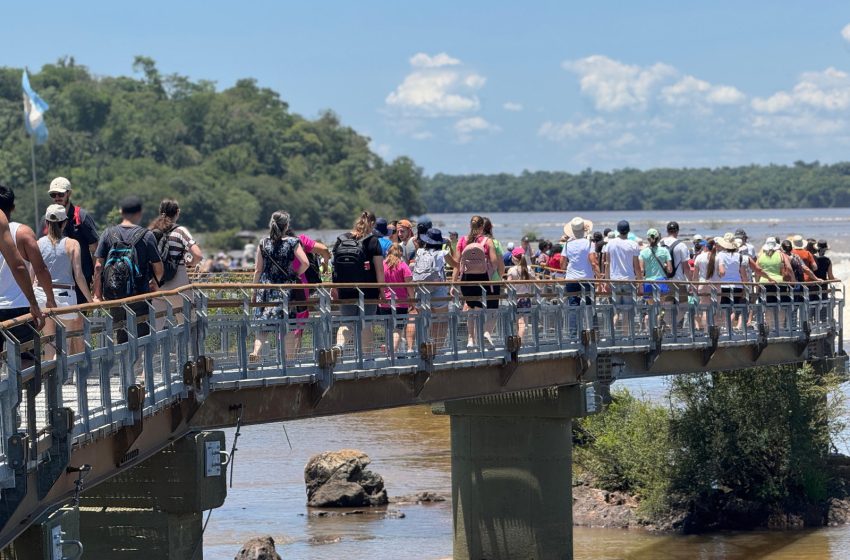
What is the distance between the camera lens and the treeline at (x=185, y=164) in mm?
153500

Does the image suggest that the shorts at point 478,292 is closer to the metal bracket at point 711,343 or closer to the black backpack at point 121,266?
the black backpack at point 121,266

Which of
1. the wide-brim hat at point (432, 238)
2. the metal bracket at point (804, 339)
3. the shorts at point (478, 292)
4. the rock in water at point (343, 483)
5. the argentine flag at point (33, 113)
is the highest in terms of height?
the argentine flag at point (33, 113)

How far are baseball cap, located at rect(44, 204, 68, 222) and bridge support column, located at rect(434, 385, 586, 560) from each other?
7.51m

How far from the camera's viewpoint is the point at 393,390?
A: 624 inches

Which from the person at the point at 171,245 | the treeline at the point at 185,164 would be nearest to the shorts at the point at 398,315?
the person at the point at 171,245

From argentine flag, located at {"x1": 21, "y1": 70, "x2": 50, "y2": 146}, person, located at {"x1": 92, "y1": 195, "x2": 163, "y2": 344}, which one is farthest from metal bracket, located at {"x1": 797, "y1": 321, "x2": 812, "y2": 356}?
argentine flag, located at {"x1": 21, "y1": 70, "x2": 50, "y2": 146}

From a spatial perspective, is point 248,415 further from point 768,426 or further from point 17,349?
point 768,426

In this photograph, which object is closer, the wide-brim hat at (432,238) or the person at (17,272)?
the person at (17,272)

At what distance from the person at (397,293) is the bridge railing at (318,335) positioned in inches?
1.2

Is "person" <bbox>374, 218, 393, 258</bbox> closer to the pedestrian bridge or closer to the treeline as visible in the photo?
the pedestrian bridge

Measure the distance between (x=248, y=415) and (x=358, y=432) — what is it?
1988 cm

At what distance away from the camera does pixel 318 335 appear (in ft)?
47.3

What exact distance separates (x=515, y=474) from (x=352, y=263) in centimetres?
465

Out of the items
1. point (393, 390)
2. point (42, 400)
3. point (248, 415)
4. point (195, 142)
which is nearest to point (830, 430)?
point (393, 390)
